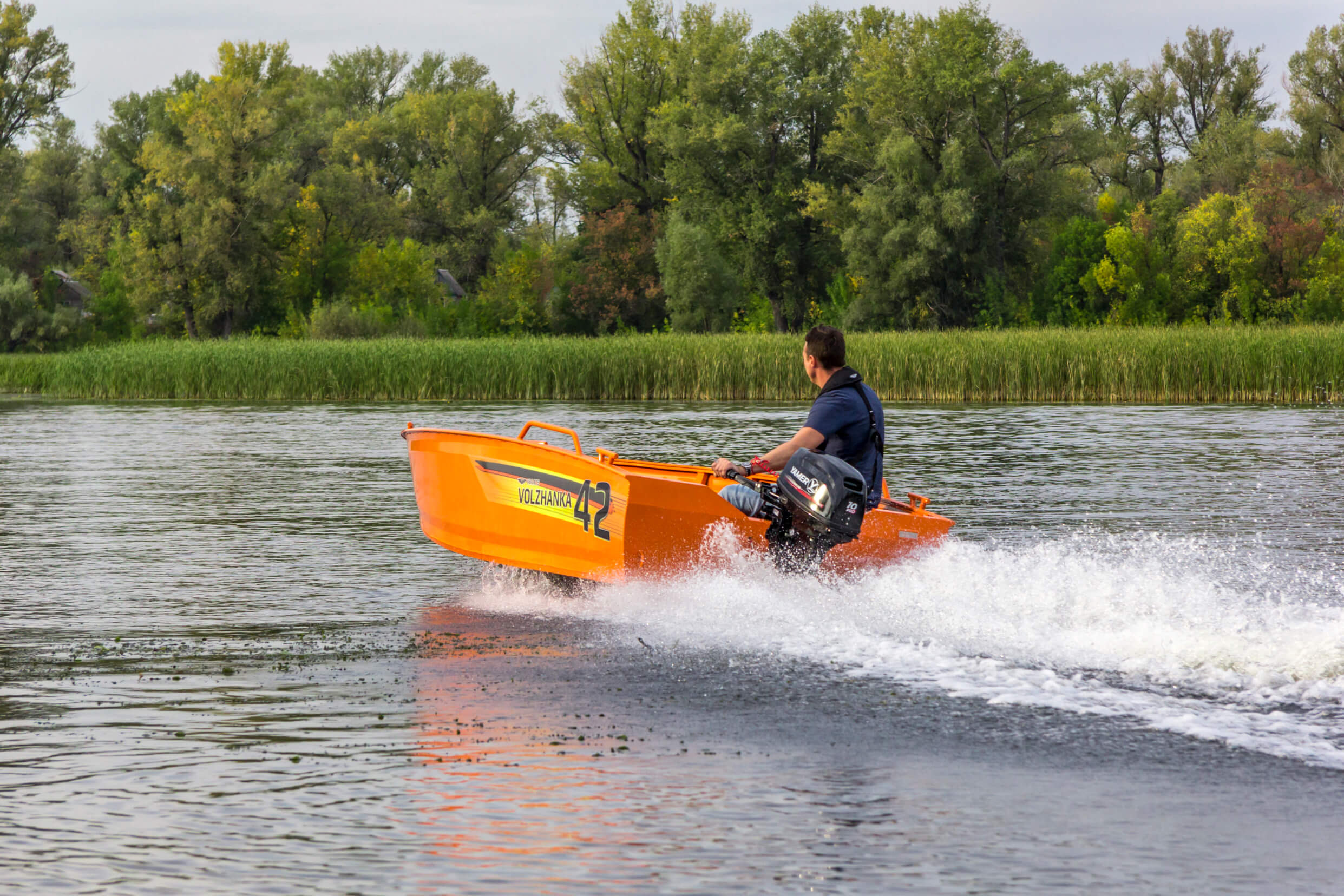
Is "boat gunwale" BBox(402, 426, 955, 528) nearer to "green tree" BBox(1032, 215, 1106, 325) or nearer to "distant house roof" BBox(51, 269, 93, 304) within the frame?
"green tree" BBox(1032, 215, 1106, 325)

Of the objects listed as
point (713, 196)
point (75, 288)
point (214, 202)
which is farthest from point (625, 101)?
point (75, 288)

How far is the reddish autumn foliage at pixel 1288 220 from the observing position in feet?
182

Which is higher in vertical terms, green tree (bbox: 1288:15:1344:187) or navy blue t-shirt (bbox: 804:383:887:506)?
green tree (bbox: 1288:15:1344:187)

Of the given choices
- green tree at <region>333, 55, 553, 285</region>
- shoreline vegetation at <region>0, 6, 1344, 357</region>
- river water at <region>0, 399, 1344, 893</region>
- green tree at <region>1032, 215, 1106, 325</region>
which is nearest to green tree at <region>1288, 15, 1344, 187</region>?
shoreline vegetation at <region>0, 6, 1344, 357</region>

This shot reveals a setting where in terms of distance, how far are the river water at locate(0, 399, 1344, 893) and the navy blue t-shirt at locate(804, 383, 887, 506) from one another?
66 cm

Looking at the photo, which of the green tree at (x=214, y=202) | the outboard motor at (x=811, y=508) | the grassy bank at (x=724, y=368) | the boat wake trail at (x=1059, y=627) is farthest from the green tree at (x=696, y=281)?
the outboard motor at (x=811, y=508)

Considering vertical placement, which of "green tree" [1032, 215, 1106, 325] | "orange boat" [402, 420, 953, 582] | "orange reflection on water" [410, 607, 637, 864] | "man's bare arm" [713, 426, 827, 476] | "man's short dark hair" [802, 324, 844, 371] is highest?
"green tree" [1032, 215, 1106, 325]

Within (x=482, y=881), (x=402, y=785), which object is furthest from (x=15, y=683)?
(x=482, y=881)

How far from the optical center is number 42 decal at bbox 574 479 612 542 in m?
8.09

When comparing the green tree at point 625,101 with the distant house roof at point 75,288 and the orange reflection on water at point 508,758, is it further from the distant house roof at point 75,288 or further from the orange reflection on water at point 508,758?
the orange reflection on water at point 508,758

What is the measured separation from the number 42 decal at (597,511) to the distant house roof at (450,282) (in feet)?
231

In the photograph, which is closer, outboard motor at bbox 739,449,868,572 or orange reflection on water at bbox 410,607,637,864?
orange reflection on water at bbox 410,607,637,864

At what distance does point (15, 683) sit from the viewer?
255 inches

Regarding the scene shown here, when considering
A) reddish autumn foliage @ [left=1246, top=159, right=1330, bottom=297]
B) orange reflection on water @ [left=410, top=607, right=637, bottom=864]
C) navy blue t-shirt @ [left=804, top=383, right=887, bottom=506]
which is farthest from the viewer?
reddish autumn foliage @ [left=1246, top=159, right=1330, bottom=297]
